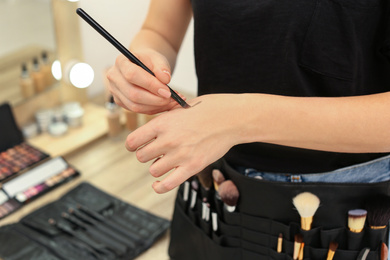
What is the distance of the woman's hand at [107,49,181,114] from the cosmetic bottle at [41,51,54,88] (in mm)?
879

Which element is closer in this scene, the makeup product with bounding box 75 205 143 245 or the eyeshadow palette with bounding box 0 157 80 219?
the makeup product with bounding box 75 205 143 245

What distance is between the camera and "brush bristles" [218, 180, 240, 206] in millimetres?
625

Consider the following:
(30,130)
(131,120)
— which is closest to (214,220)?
(131,120)

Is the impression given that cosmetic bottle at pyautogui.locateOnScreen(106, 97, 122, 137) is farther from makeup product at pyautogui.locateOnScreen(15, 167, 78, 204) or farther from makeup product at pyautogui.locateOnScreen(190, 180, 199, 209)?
makeup product at pyautogui.locateOnScreen(190, 180, 199, 209)

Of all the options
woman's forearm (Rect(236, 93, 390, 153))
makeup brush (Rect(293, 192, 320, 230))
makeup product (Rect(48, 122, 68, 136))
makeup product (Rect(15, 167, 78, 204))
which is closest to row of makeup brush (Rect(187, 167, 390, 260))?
makeup brush (Rect(293, 192, 320, 230))

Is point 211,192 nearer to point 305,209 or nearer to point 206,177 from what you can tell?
point 206,177

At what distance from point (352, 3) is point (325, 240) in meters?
0.30

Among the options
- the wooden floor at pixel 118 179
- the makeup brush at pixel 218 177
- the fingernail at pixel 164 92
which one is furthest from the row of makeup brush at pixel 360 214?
the wooden floor at pixel 118 179

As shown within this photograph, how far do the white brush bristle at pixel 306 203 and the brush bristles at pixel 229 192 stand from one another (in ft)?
0.27

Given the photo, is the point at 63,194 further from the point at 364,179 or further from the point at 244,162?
the point at 364,179

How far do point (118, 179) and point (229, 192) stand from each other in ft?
2.08

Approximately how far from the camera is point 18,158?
125 centimetres

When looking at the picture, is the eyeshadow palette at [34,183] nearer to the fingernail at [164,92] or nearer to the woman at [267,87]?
the woman at [267,87]

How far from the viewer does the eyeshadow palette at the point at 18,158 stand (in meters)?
1.20
